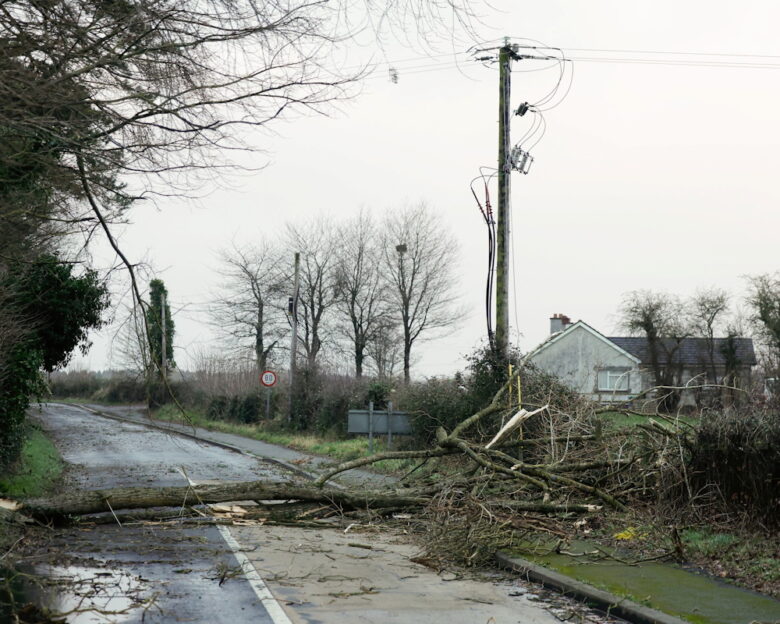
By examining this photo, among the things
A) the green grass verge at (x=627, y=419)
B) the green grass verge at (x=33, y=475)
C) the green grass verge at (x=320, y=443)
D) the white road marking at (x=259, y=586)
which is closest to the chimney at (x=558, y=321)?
the green grass verge at (x=320, y=443)

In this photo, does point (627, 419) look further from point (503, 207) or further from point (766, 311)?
point (766, 311)

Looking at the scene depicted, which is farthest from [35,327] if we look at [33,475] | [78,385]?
[78,385]

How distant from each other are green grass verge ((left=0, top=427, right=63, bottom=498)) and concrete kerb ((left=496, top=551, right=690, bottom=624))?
7837mm

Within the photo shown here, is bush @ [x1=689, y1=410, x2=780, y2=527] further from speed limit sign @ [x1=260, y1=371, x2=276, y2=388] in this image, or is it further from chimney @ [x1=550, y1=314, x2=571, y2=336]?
chimney @ [x1=550, y1=314, x2=571, y2=336]

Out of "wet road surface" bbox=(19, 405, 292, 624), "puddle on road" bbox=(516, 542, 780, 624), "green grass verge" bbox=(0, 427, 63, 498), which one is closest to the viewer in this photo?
"puddle on road" bbox=(516, 542, 780, 624)

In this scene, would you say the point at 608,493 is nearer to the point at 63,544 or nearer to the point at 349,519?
the point at 349,519

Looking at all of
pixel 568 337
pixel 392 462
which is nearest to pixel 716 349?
pixel 568 337

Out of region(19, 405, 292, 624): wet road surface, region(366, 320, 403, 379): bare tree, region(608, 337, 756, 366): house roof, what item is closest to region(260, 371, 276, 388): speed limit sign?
region(366, 320, 403, 379): bare tree

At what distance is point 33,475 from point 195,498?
7992 millimetres

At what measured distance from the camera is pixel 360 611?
7406 millimetres

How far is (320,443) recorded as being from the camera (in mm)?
31109

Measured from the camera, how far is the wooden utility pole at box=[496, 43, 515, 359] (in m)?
20.2

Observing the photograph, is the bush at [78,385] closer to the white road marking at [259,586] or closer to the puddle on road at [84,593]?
the white road marking at [259,586]

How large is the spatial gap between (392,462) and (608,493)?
10.7 m
